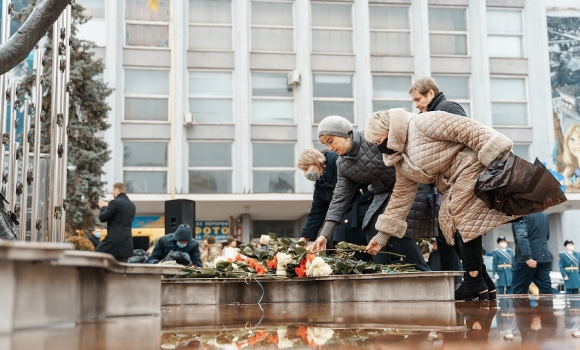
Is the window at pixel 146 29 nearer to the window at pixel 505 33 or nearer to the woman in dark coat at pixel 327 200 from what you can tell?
the window at pixel 505 33

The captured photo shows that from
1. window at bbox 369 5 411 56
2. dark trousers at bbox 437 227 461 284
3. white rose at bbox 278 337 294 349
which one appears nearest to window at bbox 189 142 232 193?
window at bbox 369 5 411 56

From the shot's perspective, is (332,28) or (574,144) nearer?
(332,28)

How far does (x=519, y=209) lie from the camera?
535cm

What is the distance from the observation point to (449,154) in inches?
221

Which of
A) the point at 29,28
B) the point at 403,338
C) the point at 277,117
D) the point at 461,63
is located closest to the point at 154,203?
the point at 277,117

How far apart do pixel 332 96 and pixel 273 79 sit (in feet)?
8.03

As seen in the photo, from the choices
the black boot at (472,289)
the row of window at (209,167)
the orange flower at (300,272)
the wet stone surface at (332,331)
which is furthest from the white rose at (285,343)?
the row of window at (209,167)

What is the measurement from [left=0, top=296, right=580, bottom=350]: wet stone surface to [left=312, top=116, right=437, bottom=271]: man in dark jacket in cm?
161

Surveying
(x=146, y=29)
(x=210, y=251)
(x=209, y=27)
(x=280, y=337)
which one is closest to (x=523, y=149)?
(x=209, y=27)

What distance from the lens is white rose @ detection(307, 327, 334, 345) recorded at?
3047 millimetres

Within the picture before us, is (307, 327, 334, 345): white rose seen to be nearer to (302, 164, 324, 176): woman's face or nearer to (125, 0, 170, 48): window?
(302, 164, 324, 176): woman's face

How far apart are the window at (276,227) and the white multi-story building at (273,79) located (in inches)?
41.6

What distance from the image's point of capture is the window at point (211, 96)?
30.8m

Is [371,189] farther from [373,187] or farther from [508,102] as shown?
[508,102]
